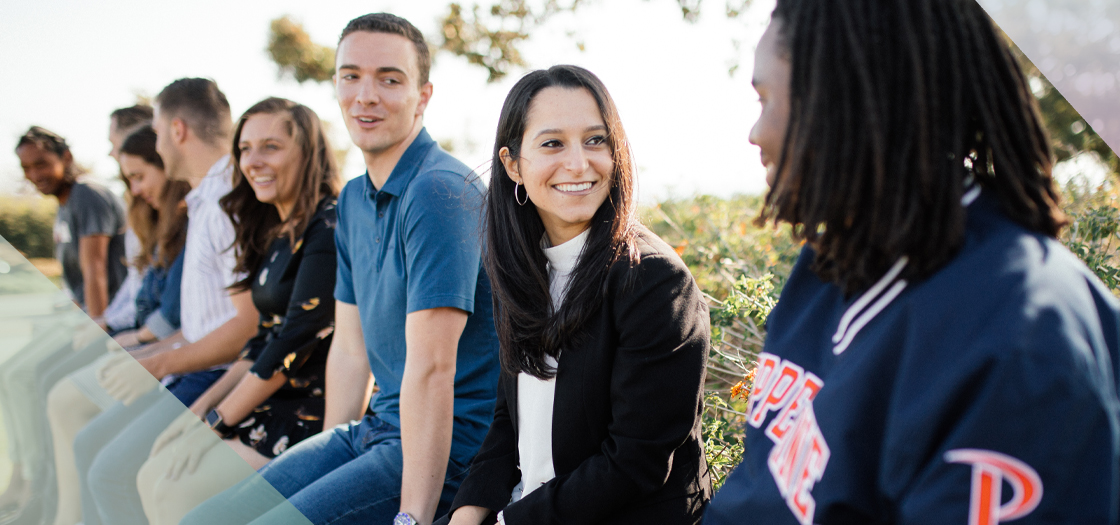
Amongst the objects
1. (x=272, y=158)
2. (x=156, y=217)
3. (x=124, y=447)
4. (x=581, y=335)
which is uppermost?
(x=272, y=158)

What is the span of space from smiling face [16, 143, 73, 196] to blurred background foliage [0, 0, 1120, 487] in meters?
0.50

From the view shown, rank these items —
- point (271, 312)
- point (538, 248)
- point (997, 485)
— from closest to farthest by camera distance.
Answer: point (997, 485) < point (538, 248) < point (271, 312)

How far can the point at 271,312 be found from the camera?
310 cm

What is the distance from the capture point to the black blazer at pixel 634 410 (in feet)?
5.20

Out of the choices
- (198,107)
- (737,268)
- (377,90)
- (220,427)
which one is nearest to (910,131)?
(377,90)

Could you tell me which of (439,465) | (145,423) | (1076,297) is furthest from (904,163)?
(145,423)

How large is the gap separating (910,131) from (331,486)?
185 centimetres

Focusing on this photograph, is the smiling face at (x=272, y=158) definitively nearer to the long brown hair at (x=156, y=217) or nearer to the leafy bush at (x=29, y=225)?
the long brown hair at (x=156, y=217)

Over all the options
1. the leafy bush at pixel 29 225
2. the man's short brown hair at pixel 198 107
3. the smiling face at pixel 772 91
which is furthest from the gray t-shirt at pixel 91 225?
the smiling face at pixel 772 91

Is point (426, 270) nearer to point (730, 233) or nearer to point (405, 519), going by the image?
point (405, 519)

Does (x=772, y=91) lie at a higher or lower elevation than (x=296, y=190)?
higher

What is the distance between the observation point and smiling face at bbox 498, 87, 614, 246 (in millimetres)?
1832

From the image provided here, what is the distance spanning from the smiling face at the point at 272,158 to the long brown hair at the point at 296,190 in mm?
26
